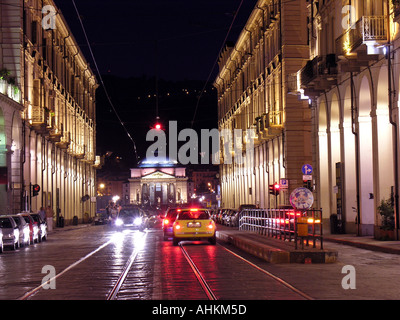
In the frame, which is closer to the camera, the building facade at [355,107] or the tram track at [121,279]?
the tram track at [121,279]

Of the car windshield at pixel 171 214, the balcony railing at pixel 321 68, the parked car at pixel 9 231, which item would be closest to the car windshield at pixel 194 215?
the car windshield at pixel 171 214

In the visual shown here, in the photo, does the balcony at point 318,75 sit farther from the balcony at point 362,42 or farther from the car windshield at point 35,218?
the car windshield at point 35,218

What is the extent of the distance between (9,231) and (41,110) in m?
21.5

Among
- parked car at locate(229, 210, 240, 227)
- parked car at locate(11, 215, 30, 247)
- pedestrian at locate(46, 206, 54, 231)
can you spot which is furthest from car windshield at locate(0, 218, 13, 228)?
parked car at locate(229, 210, 240, 227)

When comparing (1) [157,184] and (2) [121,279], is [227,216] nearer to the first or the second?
(2) [121,279]

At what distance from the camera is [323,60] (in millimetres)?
38188

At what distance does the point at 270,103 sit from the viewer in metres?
55.0

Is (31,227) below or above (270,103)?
below

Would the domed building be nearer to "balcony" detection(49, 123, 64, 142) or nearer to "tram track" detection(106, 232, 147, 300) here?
"balcony" detection(49, 123, 64, 142)

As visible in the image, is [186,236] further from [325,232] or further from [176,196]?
[176,196]

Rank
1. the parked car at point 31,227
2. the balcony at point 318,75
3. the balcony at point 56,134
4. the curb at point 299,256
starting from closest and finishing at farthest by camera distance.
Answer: the curb at point 299,256 → the parked car at point 31,227 → the balcony at point 318,75 → the balcony at point 56,134

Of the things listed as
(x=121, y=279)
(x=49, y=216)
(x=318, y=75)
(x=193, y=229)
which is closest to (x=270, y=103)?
(x=318, y=75)

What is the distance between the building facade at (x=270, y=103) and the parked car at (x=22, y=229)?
58.8 feet

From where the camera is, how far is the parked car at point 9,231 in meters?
30.8
